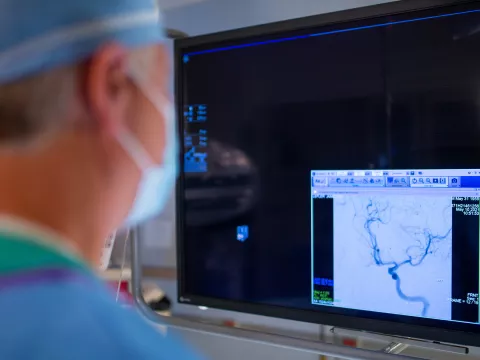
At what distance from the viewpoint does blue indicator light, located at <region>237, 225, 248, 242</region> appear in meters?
1.20

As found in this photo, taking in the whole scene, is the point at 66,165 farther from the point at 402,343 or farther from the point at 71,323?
the point at 402,343

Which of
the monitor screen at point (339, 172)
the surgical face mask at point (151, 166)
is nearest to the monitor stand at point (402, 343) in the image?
the monitor screen at point (339, 172)

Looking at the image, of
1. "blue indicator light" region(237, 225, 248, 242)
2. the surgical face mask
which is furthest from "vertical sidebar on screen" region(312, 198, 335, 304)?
the surgical face mask

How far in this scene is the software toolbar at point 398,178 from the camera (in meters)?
0.93

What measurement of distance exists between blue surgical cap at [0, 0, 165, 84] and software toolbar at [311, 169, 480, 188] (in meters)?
0.67

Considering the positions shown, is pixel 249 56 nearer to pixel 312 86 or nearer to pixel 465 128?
pixel 312 86

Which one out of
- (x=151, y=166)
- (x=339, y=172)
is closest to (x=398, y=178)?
(x=339, y=172)

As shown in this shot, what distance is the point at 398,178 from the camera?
3.26 feet

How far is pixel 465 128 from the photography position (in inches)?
36.8

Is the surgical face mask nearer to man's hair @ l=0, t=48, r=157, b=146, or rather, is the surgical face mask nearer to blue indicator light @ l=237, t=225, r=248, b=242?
man's hair @ l=0, t=48, r=157, b=146

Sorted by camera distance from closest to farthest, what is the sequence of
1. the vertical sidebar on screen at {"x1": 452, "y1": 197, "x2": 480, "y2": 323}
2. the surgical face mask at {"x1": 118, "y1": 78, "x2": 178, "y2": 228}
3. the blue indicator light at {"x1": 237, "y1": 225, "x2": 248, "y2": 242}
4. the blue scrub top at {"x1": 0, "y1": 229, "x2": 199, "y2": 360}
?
the blue scrub top at {"x1": 0, "y1": 229, "x2": 199, "y2": 360}, the surgical face mask at {"x1": 118, "y1": 78, "x2": 178, "y2": 228}, the vertical sidebar on screen at {"x1": 452, "y1": 197, "x2": 480, "y2": 323}, the blue indicator light at {"x1": 237, "y1": 225, "x2": 248, "y2": 242}

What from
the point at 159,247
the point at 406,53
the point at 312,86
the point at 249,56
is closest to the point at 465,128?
the point at 406,53

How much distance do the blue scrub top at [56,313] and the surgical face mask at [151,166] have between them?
16 cm

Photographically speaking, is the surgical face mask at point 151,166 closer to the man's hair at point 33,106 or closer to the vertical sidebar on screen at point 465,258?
the man's hair at point 33,106
